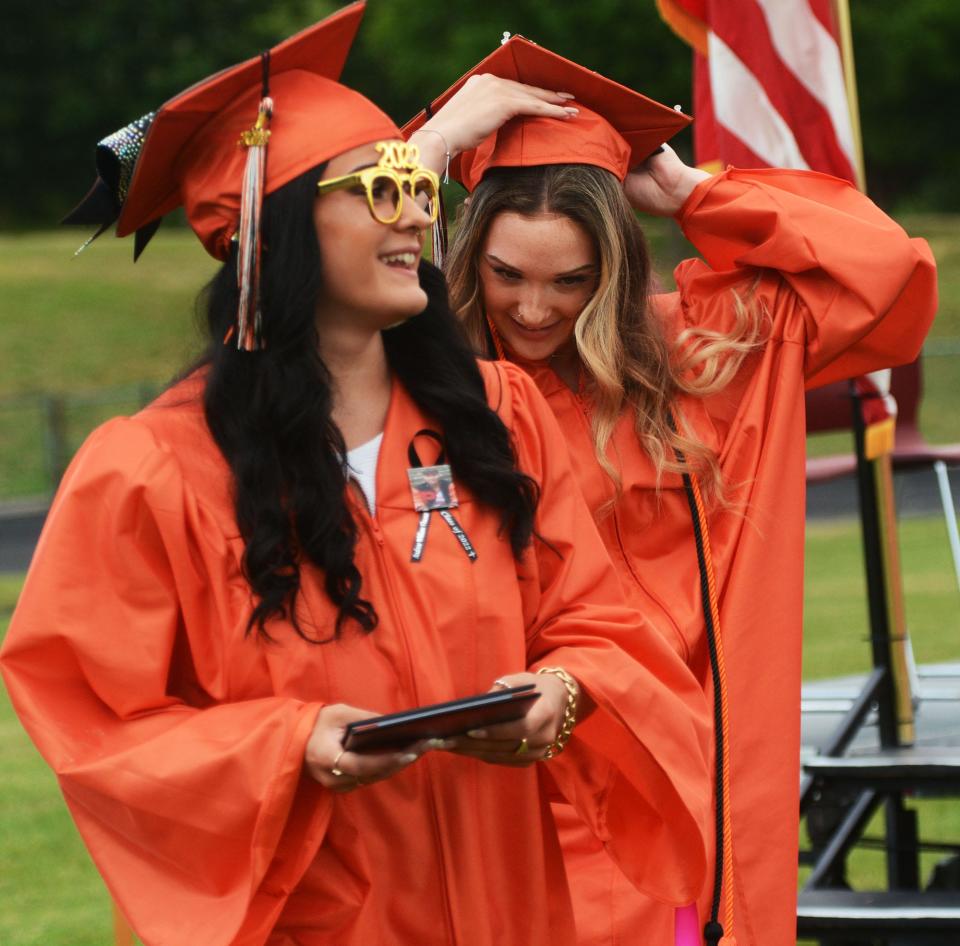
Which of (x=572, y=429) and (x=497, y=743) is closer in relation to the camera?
(x=497, y=743)

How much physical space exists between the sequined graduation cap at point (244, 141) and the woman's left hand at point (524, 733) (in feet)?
2.23

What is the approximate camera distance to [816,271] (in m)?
4.09

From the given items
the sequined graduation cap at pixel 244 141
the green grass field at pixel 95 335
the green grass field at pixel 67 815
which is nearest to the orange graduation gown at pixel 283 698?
the sequined graduation cap at pixel 244 141

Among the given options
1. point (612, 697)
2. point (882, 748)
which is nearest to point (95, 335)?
point (882, 748)

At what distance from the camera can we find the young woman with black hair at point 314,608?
2.66 meters

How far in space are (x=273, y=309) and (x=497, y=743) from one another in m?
0.74

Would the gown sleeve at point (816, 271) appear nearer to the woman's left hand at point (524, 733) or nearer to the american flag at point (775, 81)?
the american flag at point (775, 81)

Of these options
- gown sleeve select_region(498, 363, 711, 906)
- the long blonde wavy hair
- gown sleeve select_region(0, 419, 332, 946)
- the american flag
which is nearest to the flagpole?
the american flag

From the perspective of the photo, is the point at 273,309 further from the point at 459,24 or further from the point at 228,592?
the point at 459,24

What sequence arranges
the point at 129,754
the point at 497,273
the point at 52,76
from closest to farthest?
1. the point at 129,754
2. the point at 497,273
3. the point at 52,76

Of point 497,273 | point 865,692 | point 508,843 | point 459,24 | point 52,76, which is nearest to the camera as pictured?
point 508,843

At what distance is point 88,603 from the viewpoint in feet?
8.72

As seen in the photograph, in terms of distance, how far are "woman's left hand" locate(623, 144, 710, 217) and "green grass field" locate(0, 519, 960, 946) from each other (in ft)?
7.01

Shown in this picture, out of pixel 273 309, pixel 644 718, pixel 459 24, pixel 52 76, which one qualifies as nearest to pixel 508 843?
pixel 644 718
